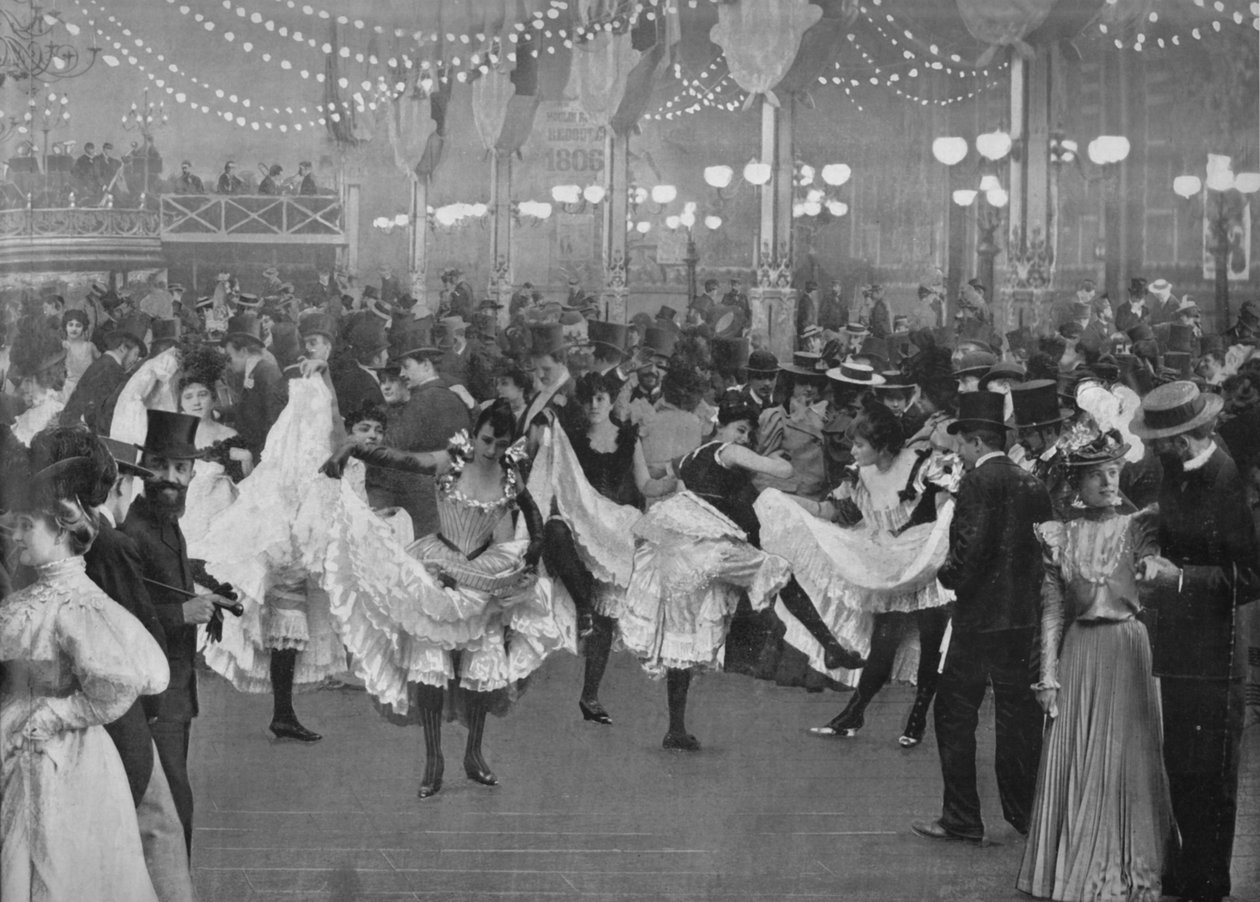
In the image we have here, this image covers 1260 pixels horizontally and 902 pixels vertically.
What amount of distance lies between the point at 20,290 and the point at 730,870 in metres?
3.57

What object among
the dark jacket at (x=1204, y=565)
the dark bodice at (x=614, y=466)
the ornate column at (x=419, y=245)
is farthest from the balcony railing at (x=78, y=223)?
the dark jacket at (x=1204, y=565)

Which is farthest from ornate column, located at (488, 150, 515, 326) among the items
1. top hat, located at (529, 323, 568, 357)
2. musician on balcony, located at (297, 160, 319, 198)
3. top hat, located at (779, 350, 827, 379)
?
top hat, located at (779, 350, 827, 379)

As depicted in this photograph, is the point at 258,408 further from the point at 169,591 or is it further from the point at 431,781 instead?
the point at 431,781

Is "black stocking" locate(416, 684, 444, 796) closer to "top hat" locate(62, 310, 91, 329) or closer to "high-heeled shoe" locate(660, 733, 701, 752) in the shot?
"high-heeled shoe" locate(660, 733, 701, 752)

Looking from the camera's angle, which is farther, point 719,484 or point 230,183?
point 719,484

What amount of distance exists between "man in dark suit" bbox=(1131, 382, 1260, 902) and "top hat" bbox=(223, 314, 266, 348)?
3.39 m

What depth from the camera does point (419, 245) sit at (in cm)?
730

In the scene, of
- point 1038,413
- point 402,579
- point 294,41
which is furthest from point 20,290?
point 1038,413

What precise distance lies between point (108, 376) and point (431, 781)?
203 cm

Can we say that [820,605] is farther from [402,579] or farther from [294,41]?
[294,41]

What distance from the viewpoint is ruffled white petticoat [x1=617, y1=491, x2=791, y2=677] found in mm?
7316

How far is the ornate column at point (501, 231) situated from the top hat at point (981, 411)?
1.89m

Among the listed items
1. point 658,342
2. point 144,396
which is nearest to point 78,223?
point 144,396

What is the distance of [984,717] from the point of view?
24.6 ft
